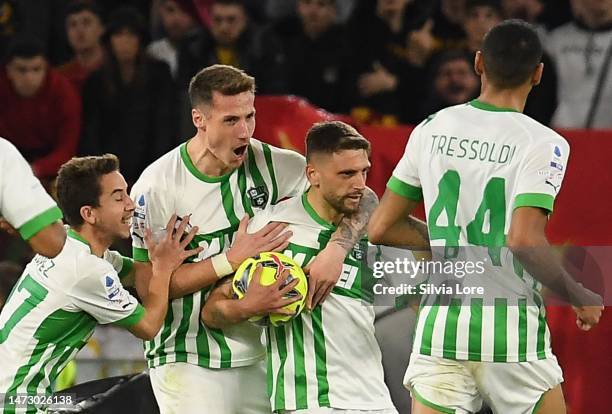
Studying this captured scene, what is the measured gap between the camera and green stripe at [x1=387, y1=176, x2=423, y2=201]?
15.6 ft

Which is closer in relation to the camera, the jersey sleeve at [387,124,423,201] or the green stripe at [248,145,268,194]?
the jersey sleeve at [387,124,423,201]

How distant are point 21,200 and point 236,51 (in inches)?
167

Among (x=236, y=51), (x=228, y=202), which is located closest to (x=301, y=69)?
(x=236, y=51)

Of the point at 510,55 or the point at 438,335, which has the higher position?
the point at 510,55

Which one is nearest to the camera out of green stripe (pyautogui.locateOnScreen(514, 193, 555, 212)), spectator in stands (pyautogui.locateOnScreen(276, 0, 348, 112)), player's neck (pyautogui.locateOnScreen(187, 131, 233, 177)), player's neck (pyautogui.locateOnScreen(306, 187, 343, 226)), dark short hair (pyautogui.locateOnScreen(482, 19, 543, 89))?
green stripe (pyautogui.locateOnScreen(514, 193, 555, 212))

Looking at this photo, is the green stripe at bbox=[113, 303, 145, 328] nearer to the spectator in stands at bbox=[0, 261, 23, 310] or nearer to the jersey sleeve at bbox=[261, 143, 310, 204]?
→ the jersey sleeve at bbox=[261, 143, 310, 204]

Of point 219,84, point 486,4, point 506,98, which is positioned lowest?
point 486,4

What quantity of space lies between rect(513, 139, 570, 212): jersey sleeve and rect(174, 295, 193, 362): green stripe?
1.47 meters

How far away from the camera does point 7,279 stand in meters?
5.98

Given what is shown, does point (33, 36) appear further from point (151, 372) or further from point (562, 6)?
point (151, 372)

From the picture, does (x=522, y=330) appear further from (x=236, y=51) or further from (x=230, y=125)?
(x=236, y=51)

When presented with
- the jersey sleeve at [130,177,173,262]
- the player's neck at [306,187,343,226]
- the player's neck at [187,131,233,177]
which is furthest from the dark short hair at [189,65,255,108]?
the player's neck at [306,187,343,226]

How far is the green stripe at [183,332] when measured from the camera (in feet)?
17.3

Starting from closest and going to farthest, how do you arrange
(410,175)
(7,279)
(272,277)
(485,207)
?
(485,207), (410,175), (272,277), (7,279)
